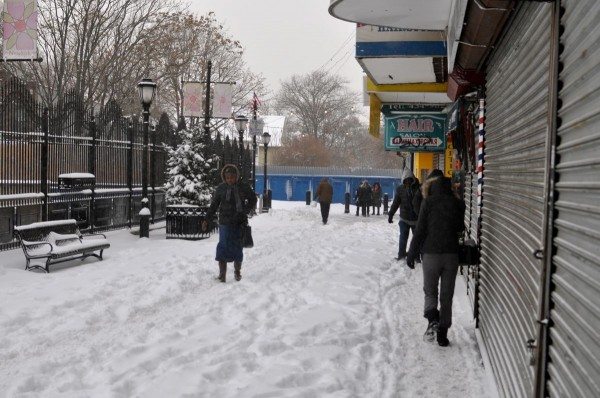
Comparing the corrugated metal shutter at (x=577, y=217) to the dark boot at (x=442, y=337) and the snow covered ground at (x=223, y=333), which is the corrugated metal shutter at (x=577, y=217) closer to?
the snow covered ground at (x=223, y=333)

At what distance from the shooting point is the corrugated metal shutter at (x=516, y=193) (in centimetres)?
356

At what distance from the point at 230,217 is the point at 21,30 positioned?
9050mm

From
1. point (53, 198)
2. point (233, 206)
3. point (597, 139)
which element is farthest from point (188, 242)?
point (597, 139)

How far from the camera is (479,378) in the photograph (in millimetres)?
5152

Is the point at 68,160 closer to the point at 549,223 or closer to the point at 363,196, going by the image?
the point at 549,223

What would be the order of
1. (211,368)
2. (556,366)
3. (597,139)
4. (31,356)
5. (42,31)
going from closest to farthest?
(597,139), (556,366), (211,368), (31,356), (42,31)

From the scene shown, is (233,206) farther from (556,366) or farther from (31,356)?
(556,366)

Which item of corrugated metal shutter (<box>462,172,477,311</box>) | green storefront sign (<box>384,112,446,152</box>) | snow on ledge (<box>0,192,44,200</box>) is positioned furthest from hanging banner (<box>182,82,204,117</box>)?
corrugated metal shutter (<box>462,172,477,311</box>)

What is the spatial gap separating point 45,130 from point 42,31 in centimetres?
1595

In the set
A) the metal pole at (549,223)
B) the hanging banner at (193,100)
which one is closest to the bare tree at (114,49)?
the hanging banner at (193,100)

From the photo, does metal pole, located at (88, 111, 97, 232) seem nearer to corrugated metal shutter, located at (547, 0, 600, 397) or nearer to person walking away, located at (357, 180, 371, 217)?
corrugated metal shutter, located at (547, 0, 600, 397)

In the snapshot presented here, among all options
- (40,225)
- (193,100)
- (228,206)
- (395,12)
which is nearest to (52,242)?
(40,225)

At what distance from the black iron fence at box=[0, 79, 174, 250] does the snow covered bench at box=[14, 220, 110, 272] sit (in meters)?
1.44

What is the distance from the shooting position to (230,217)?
9242mm
